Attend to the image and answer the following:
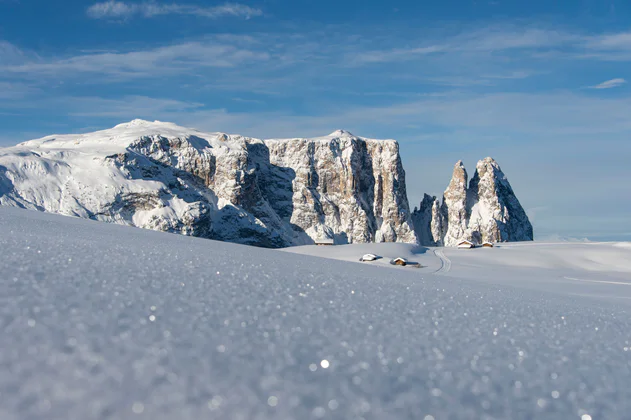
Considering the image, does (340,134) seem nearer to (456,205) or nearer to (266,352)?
(456,205)

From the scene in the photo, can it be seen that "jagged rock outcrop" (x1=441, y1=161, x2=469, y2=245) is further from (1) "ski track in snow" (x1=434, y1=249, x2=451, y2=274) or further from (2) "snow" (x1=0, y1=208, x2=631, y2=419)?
(2) "snow" (x1=0, y1=208, x2=631, y2=419)

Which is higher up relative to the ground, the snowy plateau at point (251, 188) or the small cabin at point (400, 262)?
the snowy plateau at point (251, 188)

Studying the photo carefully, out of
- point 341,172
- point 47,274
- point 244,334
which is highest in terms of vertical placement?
point 341,172

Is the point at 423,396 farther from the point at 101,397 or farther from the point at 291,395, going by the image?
the point at 101,397

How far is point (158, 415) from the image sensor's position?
4.83 feet

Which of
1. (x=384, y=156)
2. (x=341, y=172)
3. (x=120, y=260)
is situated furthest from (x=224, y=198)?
(x=120, y=260)

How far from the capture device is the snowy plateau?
Result: 3270 inches

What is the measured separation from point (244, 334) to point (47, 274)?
4.34 feet

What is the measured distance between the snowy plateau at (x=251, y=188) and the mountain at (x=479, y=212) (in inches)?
9.9

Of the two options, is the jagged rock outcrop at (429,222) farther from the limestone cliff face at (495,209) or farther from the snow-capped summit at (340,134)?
the snow-capped summit at (340,134)

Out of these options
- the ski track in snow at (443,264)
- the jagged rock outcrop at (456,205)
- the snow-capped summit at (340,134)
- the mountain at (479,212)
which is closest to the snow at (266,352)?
the ski track in snow at (443,264)

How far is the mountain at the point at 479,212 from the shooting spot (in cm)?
11112

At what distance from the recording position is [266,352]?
76.1 inches

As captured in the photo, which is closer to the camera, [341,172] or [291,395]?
[291,395]
